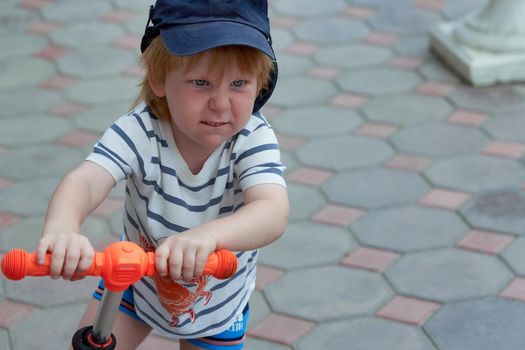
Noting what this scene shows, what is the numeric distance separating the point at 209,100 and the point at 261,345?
130cm

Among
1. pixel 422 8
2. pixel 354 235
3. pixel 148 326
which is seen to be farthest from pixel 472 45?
pixel 148 326

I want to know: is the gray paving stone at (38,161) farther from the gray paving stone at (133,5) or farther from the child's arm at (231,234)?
the child's arm at (231,234)

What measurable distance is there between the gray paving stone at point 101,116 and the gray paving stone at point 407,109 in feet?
3.90

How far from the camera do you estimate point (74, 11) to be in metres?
5.87

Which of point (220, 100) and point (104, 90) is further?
point (104, 90)

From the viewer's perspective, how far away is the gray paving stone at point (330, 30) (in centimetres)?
542

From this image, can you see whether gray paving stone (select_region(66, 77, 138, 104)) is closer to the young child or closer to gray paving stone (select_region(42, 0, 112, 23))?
gray paving stone (select_region(42, 0, 112, 23))

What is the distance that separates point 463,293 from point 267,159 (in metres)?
1.45

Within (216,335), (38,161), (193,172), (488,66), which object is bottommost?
(38,161)

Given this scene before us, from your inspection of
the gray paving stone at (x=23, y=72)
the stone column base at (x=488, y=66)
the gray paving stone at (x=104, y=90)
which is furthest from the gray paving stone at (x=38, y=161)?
the stone column base at (x=488, y=66)

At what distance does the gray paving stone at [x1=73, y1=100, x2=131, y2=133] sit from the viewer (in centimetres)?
437

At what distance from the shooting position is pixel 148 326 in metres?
2.35

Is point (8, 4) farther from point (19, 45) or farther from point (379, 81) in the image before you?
point (379, 81)

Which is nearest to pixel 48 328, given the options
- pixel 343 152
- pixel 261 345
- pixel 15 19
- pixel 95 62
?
pixel 261 345
